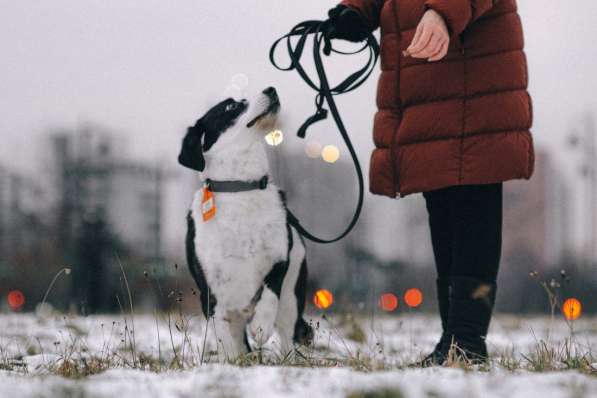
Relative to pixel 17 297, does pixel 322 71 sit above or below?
above

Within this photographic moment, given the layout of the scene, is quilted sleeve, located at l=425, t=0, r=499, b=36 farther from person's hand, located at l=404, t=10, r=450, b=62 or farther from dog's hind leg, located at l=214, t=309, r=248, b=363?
dog's hind leg, located at l=214, t=309, r=248, b=363

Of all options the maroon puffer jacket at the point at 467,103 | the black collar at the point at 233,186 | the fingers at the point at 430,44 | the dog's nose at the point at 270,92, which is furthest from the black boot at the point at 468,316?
the dog's nose at the point at 270,92

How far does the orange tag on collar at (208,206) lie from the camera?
12.1 ft

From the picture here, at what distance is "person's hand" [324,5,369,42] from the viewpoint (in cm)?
351

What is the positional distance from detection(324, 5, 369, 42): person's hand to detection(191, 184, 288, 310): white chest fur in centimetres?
94

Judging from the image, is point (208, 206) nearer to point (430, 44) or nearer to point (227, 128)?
point (227, 128)

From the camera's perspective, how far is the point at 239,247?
366cm

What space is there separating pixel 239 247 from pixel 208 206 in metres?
0.26

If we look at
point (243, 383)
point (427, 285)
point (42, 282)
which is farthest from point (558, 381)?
point (42, 282)

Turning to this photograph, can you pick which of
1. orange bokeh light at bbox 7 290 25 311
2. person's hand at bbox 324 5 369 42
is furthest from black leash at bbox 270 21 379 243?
orange bokeh light at bbox 7 290 25 311

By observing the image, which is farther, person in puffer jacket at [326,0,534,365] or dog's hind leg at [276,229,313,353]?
dog's hind leg at [276,229,313,353]

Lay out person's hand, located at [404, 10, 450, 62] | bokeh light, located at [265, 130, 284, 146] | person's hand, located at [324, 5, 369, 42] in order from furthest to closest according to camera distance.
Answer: bokeh light, located at [265, 130, 284, 146], person's hand, located at [324, 5, 369, 42], person's hand, located at [404, 10, 450, 62]

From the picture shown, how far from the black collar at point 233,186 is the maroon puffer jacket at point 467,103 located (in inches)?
31.2

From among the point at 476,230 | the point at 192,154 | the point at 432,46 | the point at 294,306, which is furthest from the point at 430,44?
the point at 294,306
